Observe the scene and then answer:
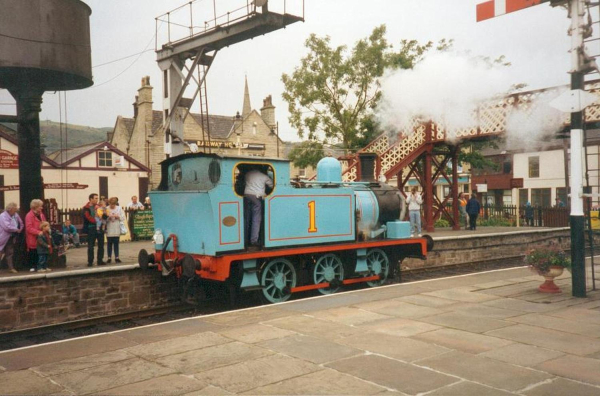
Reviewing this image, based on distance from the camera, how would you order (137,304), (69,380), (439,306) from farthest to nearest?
(137,304) → (439,306) → (69,380)

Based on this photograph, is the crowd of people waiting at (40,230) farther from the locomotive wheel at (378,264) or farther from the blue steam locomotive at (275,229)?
the locomotive wheel at (378,264)

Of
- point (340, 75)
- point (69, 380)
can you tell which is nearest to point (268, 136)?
point (340, 75)

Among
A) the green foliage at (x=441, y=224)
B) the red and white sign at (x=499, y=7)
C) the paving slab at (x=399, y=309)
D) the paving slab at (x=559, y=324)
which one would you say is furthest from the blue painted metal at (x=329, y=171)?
the green foliage at (x=441, y=224)

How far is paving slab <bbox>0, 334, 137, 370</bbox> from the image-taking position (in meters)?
5.49

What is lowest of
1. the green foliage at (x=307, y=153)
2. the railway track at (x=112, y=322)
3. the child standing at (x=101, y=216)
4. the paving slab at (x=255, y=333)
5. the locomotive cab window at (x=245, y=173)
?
the railway track at (x=112, y=322)

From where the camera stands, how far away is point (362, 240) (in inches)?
428

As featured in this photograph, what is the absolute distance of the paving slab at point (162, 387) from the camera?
455cm

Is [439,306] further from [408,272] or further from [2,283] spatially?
[2,283]

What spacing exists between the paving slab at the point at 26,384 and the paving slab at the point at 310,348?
86.2 inches

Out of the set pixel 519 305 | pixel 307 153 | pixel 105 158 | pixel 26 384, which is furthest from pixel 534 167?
pixel 26 384

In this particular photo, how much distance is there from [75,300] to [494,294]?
726cm

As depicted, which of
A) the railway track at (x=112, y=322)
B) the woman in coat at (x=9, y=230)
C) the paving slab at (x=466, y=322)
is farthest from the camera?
the woman in coat at (x=9, y=230)

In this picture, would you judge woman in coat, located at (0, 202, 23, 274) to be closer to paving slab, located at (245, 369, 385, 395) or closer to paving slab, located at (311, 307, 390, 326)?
paving slab, located at (311, 307, 390, 326)

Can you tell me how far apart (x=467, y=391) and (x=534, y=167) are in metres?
40.2
